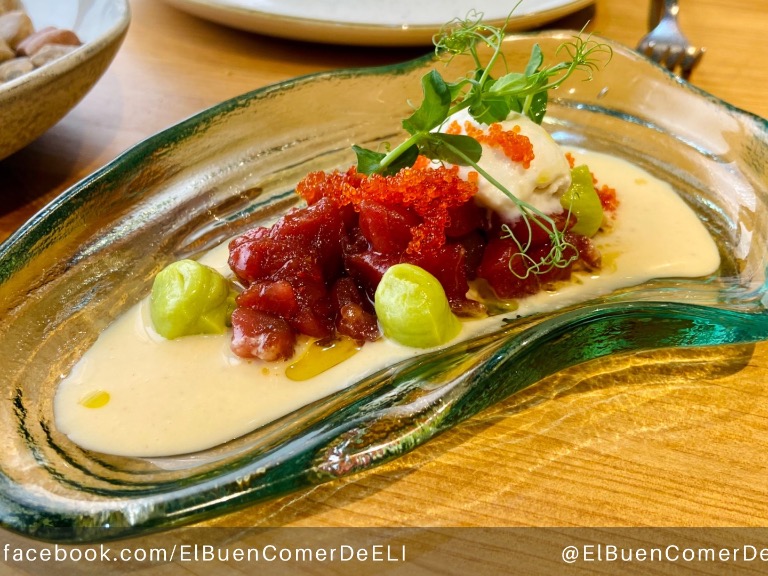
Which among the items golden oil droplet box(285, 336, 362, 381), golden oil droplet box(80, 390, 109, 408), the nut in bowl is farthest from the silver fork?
golden oil droplet box(80, 390, 109, 408)

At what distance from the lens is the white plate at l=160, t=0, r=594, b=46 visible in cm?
267

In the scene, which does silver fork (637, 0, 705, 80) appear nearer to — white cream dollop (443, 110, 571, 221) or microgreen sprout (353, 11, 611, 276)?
microgreen sprout (353, 11, 611, 276)

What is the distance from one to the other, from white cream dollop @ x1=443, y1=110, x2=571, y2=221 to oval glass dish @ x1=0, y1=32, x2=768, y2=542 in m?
0.30

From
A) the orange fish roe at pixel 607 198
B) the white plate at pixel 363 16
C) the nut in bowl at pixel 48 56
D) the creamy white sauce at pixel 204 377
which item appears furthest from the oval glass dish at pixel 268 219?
the white plate at pixel 363 16

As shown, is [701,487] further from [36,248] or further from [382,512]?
[36,248]

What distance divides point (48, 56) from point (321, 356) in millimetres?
1462

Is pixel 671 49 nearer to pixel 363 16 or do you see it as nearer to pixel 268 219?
pixel 363 16

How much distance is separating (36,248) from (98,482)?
652mm

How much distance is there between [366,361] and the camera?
1.54m

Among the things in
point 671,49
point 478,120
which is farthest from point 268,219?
point 671,49

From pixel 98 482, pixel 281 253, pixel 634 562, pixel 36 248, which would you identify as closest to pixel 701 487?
pixel 634 562

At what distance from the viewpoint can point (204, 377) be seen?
149 centimetres

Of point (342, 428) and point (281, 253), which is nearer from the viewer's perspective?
point (342, 428)

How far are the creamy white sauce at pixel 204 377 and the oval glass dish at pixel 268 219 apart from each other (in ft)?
0.12
